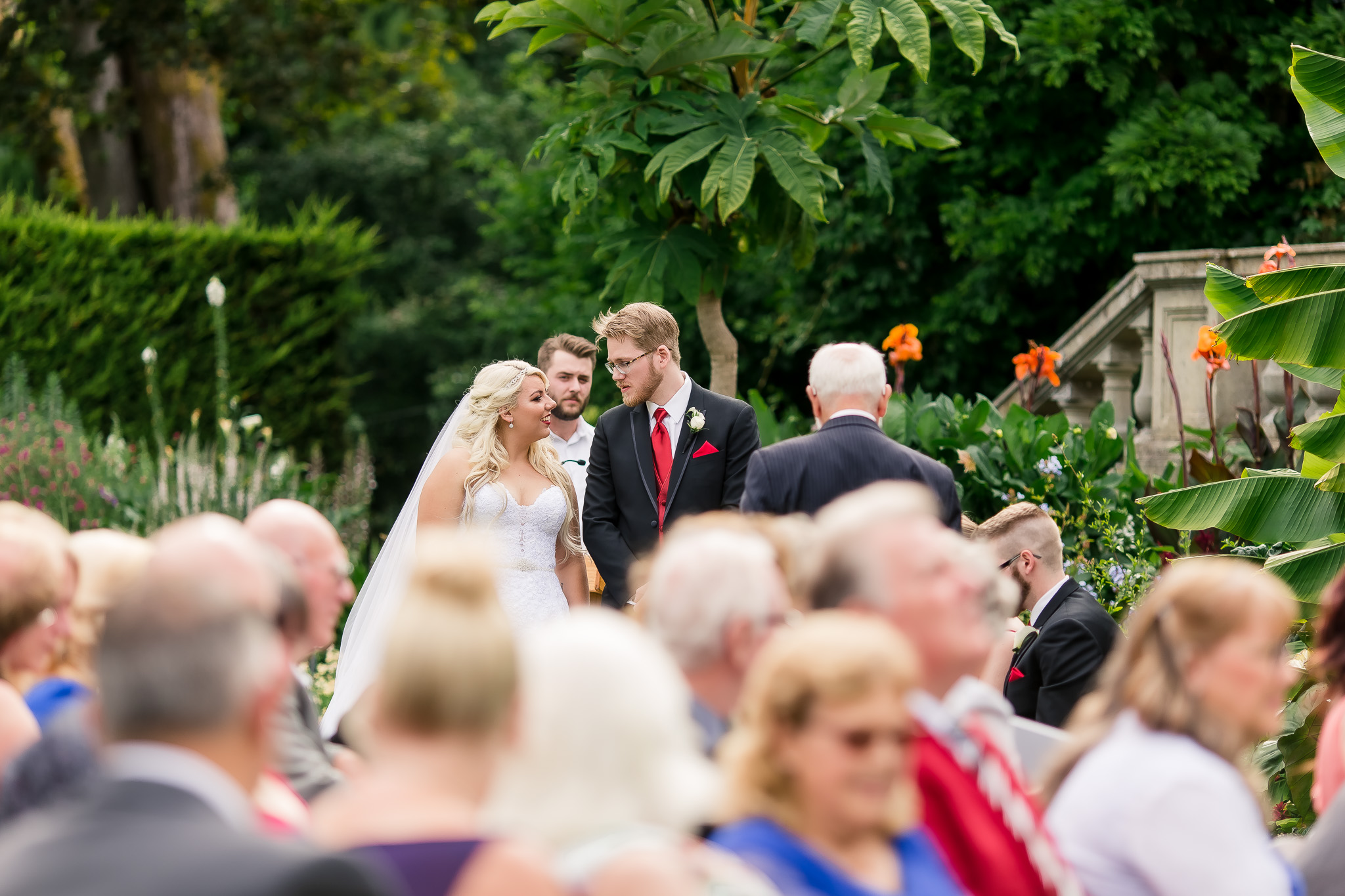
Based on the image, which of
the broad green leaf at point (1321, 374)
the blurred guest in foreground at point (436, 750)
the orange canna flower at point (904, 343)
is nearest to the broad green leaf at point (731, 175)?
the orange canna flower at point (904, 343)

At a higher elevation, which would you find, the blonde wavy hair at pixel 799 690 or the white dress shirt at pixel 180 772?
the white dress shirt at pixel 180 772

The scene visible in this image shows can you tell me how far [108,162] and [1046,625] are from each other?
43.0 ft

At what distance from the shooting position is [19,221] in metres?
10.7

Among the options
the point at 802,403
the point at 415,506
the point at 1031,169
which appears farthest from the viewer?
the point at 802,403

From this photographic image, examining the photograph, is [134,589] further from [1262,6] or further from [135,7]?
[135,7]

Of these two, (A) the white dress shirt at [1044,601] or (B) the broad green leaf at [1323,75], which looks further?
(B) the broad green leaf at [1323,75]

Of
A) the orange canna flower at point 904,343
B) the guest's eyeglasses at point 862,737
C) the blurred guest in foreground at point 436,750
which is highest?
the blurred guest in foreground at point 436,750

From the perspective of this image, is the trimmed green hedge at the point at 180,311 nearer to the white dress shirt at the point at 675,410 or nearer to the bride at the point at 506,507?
the bride at the point at 506,507

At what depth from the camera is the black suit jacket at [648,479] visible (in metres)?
5.31

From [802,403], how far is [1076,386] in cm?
389

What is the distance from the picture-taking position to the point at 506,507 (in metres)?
5.40

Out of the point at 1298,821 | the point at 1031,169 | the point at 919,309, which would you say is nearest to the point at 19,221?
the point at 919,309

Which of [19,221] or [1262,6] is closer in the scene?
[1262,6]

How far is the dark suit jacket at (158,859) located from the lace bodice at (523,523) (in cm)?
382
